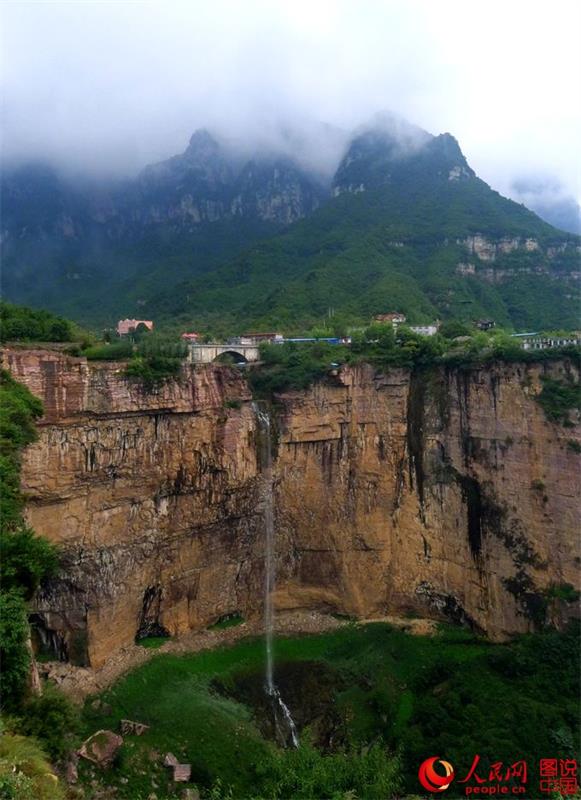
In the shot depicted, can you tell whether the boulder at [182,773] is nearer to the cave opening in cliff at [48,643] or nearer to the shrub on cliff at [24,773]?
the cave opening in cliff at [48,643]

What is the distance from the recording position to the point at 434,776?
1375 centimetres

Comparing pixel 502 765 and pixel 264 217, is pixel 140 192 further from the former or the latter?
pixel 502 765

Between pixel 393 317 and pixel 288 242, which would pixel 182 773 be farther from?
pixel 288 242

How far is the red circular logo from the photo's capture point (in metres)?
13.5

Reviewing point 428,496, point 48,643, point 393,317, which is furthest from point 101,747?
point 393,317

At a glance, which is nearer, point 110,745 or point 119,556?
point 110,745

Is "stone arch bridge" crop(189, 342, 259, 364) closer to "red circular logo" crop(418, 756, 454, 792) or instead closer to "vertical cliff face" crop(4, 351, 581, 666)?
"vertical cliff face" crop(4, 351, 581, 666)

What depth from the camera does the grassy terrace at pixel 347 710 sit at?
1342 centimetres

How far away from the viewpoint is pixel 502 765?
13266 mm

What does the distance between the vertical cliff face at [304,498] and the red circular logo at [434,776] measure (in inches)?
242

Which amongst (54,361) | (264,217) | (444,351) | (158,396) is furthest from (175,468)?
(264,217)

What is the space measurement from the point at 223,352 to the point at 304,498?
362 inches

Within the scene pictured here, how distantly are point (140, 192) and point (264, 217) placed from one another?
1950 cm

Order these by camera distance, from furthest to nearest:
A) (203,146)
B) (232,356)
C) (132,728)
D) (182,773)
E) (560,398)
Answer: (203,146)
(232,356)
(560,398)
(132,728)
(182,773)
